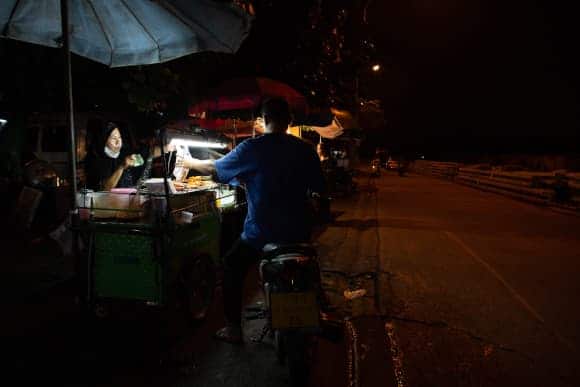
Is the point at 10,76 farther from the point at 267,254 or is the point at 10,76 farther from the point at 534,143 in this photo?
the point at 534,143

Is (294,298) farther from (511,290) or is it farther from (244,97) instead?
(244,97)


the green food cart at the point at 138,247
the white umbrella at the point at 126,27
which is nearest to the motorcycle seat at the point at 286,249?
the green food cart at the point at 138,247

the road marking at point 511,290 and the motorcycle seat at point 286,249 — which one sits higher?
the motorcycle seat at point 286,249

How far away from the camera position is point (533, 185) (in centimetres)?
1530

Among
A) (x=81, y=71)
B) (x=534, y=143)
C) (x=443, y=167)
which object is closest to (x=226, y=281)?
(x=81, y=71)

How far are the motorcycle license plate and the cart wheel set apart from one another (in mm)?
1325

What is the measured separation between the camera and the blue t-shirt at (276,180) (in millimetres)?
3033

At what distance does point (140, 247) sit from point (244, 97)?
3.92 metres

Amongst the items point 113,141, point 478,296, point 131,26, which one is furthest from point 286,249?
point 113,141

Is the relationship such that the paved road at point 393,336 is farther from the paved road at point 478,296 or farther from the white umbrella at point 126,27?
the white umbrella at point 126,27

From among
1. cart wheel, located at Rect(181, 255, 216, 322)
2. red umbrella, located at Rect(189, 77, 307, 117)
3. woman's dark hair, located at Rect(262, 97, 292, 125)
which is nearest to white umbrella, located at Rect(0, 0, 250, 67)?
woman's dark hair, located at Rect(262, 97, 292, 125)

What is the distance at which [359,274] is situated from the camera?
5879 millimetres

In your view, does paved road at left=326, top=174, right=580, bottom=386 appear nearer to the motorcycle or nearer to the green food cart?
the motorcycle

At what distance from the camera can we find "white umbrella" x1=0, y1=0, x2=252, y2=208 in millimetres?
3754
